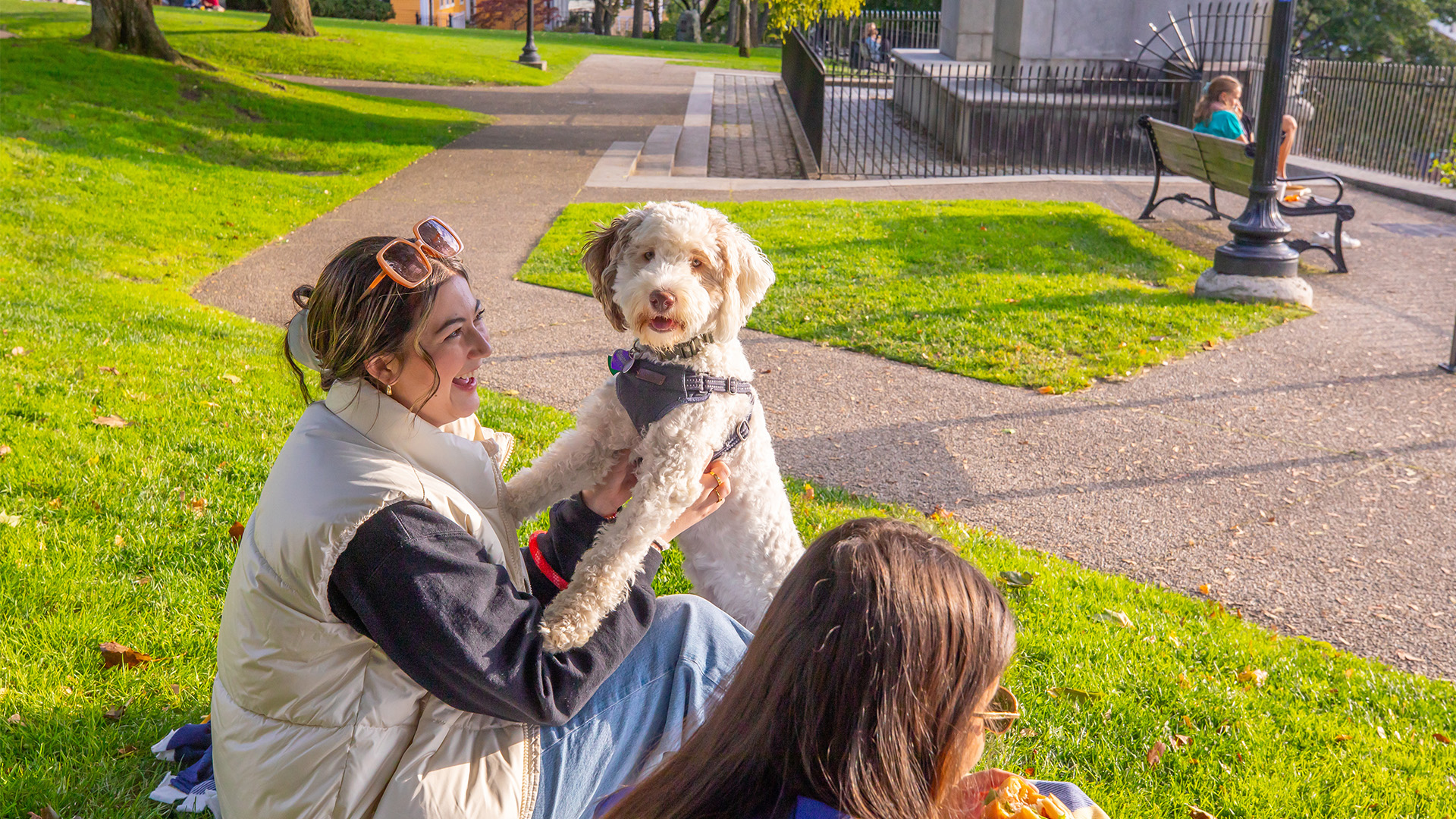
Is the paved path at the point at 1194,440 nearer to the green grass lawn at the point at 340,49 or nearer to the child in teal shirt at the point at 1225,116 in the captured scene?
the child in teal shirt at the point at 1225,116

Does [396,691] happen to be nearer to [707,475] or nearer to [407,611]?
[407,611]

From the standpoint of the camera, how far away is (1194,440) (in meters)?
6.15

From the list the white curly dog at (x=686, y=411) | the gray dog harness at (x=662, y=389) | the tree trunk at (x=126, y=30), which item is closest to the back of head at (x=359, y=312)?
the white curly dog at (x=686, y=411)

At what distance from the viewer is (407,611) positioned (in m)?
1.86

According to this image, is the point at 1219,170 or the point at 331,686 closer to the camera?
the point at 331,686

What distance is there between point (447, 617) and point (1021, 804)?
3.45ft

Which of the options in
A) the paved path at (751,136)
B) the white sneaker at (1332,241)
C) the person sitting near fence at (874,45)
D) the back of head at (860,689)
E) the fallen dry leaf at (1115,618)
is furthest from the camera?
the person sitting near fence at (874,45)

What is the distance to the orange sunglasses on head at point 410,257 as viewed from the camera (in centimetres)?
212

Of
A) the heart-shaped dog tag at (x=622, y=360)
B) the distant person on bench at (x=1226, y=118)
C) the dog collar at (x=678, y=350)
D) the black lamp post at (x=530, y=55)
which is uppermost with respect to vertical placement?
the black lamp post at (x=530, y=55)

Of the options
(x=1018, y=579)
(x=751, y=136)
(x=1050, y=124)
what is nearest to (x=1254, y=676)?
(x=1018, y=579)

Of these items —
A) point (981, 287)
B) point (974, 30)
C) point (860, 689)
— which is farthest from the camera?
point (974, 30)

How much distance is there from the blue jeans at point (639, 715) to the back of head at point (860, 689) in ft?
2.23

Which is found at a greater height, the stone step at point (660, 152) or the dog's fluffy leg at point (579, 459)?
the stone step at point (660, 152)

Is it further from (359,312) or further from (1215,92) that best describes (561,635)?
(1215,92)
